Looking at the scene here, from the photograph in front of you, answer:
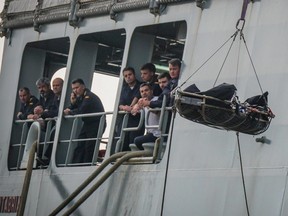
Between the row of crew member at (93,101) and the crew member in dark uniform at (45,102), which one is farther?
the crew member in dark uniform at (45,102)

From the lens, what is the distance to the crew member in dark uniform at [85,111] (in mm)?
18906

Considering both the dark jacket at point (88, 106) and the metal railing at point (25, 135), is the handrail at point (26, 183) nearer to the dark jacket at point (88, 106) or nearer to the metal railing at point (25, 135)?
the metal railing at point (25, 135)

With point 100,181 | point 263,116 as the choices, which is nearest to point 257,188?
point 263,116

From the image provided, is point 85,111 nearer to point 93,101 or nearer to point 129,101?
point 93,101

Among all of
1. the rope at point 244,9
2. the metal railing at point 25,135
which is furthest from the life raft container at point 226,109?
the metal railing at point 25,135

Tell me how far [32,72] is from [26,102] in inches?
35.0

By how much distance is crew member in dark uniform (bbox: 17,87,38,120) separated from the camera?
2092cm

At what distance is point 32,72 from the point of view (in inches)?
858

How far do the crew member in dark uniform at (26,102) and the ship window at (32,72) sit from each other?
0.12ft

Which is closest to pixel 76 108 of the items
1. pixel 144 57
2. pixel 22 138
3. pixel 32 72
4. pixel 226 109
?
pixel 144 57

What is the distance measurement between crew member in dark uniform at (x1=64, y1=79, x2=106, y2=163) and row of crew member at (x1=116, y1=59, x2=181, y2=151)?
959 mm

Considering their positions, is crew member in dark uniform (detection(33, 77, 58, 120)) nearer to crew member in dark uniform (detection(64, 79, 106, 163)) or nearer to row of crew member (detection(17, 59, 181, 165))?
row of crew member (detection(17, 59, 181, 165))

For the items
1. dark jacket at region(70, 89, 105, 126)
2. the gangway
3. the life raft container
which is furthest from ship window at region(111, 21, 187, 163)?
the life raft container

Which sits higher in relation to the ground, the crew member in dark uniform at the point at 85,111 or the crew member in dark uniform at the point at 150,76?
the crew member in dark uniform at the point at 150,76
